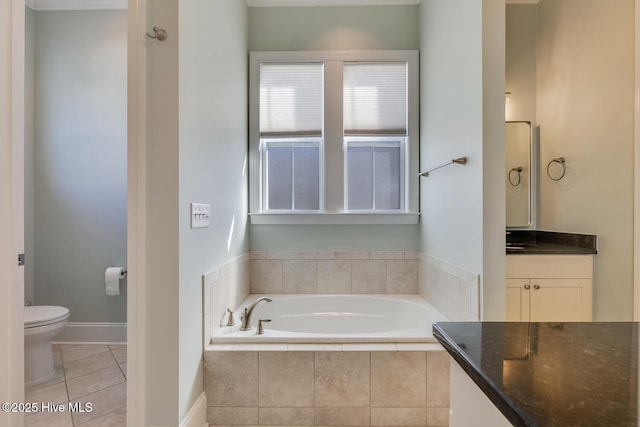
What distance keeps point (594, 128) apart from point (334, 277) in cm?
214

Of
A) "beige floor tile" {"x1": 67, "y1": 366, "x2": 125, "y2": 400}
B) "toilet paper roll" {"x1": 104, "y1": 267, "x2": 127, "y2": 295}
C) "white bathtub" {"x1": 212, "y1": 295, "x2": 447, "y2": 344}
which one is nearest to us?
"beige floor tile" {"x1": 67, "y1": 366, "x2": 125, "y2": 400}

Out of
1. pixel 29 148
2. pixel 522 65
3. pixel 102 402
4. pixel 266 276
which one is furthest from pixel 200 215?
pixel 522 65

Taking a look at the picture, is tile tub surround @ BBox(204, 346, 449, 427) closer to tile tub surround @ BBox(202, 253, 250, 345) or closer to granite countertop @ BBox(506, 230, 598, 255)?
tile tub surround @ BBox(202, 253, 250, 345)

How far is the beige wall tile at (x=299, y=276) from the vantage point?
2729 mm

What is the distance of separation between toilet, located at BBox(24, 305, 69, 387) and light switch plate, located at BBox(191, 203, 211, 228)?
1.43 meters

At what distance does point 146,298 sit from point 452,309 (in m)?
1.72

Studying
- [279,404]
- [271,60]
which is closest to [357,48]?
[271,60]

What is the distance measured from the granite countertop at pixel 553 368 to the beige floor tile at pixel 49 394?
2.36 metres

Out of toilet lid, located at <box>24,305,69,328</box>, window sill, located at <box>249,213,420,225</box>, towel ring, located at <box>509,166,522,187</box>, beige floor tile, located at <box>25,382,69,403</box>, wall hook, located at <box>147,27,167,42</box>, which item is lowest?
beige floor tile, located at <box>25,382,69,403</box>

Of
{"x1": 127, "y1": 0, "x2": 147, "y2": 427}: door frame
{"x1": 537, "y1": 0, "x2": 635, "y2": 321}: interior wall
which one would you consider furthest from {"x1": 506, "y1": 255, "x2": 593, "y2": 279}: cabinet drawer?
{"x1": 127, "y1": 0, "x2": 147, "y2": 427}: door frame

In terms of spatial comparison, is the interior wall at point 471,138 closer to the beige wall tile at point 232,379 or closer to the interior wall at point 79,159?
the beige wall tile at point 232,379

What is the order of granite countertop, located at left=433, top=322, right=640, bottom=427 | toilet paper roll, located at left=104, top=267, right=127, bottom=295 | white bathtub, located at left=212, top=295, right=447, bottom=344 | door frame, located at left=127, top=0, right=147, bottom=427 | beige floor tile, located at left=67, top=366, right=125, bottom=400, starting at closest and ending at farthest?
granite countertop, located at left=433, top=322, right=640, bottom=427, door frame, located at left=127, top=0, right=147, bottom=427, beige floor tile, located at left=67, top=366, right=125, bottom=400, white bathtub, located at left=212, top=295, right=447, bottom=344, toilet paper roll, located at left=104, top=267, right=127, bottom=295

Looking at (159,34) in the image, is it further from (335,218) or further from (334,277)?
(334,277)

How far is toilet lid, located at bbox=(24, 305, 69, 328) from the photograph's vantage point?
2052mm
